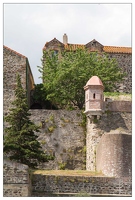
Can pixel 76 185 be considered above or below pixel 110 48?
below

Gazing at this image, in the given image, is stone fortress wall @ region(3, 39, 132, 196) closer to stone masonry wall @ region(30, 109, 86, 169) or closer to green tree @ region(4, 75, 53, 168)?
stone masonry wall @ region(30, 109, 86, 169)

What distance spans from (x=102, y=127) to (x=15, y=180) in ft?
29.8

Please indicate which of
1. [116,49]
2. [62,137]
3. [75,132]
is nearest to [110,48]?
[116,49]

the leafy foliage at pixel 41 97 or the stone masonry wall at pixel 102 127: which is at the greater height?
the leafy foliage at pixel 41 97

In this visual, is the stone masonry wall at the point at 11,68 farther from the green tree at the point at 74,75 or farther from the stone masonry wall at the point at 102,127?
the stone masonry wall at the point at 102,127

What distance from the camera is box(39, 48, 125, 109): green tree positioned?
39.4 meters

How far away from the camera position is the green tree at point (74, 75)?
39438 mm

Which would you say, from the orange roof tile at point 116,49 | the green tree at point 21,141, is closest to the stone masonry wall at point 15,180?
the green tree at point 21,141

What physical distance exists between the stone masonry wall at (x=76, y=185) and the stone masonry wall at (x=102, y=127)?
431 cm

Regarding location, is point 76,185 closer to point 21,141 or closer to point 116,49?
point 21,141

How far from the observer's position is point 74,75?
39.5 metres

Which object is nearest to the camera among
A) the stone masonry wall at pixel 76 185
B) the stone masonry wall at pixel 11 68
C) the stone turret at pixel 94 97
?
the stone masonry wall at pixel 76 185

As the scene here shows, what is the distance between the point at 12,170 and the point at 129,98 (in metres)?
11.2

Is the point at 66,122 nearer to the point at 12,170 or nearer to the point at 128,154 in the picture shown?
the point at 128,154
